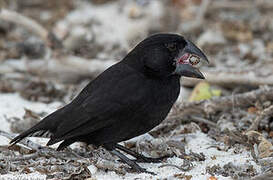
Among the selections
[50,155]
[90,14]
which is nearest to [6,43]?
[90,14]

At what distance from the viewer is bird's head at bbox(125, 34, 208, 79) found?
4.17m

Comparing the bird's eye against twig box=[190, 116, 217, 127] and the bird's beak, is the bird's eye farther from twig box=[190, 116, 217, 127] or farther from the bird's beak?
twig box=[190, 116, 217, 127]

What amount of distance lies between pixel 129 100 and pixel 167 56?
44 centimetres

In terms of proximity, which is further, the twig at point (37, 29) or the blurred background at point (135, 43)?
the twig at point (37, 29)

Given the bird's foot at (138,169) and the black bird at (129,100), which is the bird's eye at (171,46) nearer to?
the black bird at (129,100)

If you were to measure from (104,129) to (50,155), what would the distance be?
46 centimetres

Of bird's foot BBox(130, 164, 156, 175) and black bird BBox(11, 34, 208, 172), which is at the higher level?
black bird BBox(11, 34, 208, 172)

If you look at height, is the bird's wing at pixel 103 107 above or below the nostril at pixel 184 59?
below

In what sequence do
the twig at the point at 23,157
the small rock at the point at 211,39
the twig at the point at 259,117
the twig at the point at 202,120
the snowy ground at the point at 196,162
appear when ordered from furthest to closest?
the small rock at the point at 211,39
the twig at the point at 202,120
the twig at the point at 259,117
the twig at the point at 23,157
the snowy ground at the point at 196,162

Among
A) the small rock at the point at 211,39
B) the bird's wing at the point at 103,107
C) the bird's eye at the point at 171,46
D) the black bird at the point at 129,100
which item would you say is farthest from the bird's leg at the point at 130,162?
the small rock at the point at 211,39

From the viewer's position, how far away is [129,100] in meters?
4.01

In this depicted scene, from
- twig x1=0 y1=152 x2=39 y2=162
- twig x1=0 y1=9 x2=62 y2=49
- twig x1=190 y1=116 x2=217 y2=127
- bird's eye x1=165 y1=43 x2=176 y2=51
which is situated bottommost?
twig x1=190 y1=116 x2=217 y2=127


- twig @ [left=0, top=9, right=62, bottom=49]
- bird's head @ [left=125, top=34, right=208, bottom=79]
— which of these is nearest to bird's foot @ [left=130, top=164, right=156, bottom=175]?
bird's head @ [left=125, top=34, right=208, bottom=79]

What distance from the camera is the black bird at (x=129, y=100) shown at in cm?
402
